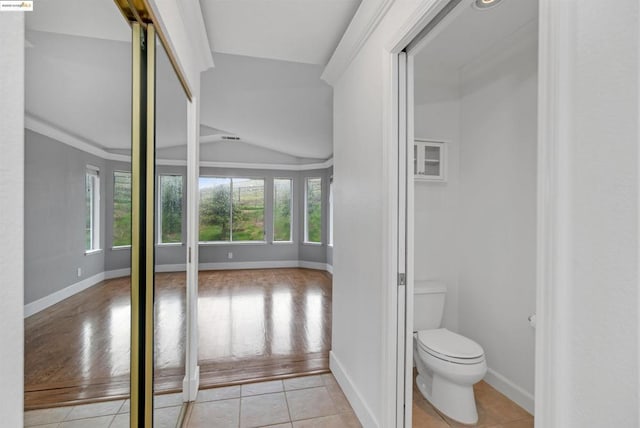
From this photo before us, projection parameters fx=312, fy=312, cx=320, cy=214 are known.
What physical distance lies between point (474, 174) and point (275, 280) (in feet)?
14.1

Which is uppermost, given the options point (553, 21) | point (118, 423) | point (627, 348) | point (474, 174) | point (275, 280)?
point (553, 21)

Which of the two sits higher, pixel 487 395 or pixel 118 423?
pixel 118 423

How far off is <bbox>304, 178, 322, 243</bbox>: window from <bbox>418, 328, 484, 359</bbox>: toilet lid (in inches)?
188

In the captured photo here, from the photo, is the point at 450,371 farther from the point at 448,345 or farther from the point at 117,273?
the point at 117,273

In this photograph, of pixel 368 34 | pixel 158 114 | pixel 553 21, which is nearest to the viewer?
pixel 553 21

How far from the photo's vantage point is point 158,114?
4.55 ft

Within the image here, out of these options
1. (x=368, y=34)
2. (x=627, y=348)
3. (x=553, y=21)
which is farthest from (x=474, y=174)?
(x=627, y=348)

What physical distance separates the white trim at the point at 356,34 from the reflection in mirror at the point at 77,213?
117 cm

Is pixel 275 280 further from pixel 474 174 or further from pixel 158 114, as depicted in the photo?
pixel 158 114

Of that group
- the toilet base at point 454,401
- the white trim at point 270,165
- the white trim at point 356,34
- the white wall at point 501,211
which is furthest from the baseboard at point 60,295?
the white trim at point 270,165

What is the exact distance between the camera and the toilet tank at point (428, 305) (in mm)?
2375

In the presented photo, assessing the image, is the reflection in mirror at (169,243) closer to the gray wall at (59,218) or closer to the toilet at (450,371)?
the gray wall at (59,218)

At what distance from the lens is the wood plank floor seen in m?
0.63

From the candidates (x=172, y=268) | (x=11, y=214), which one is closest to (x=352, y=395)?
(x=172, y=268)
